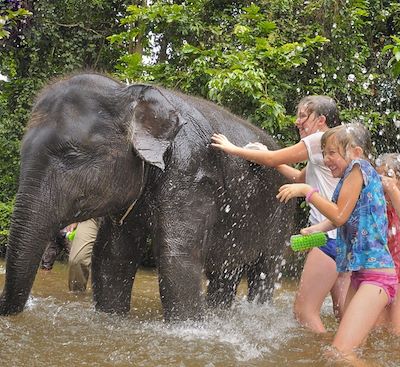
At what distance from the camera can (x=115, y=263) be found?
4.66m

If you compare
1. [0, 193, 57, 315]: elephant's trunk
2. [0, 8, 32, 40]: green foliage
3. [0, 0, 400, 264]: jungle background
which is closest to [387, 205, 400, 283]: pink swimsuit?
[0, 193, 57, 315]: elephant's trunk

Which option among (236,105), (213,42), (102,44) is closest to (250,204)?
(236,105)

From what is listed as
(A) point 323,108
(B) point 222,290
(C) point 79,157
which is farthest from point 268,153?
(B) point 222,290

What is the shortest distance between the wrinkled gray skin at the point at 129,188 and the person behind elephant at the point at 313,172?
0.31 meters

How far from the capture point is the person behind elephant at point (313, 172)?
14.4ft

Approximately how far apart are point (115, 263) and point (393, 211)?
6.31ft

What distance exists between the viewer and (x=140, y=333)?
4.11 metres

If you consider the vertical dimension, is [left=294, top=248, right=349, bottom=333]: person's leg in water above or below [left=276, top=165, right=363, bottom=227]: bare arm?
below

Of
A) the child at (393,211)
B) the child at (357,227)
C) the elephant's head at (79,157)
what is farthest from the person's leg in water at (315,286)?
the elephant's head at (79,157)

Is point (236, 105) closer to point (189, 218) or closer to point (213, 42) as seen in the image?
point (213, 42)

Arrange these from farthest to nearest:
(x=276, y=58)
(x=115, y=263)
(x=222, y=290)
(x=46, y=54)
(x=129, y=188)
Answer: (x=46, y=54), (x=276, y=58), (x=222, y=290), (x=115, y=263), (x=129, y=188)

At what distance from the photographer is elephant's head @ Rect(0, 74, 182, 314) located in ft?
12.0

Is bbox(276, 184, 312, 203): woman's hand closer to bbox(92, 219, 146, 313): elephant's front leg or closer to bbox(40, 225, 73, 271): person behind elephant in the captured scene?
bbox(92, 219, 146, 313): elephant's front leg

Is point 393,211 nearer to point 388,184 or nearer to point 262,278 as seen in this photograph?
point 388,184
